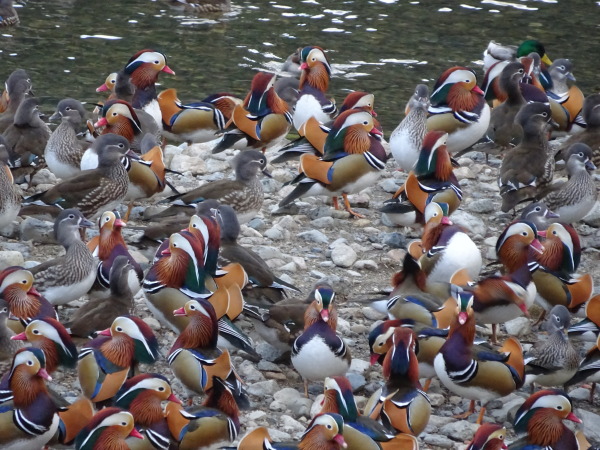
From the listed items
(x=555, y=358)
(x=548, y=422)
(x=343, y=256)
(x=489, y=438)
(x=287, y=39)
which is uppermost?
(x=489, y=438)

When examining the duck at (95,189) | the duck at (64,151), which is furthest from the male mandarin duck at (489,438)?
the duck at (64,151)

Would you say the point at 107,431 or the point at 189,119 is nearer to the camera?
the point at 107,431

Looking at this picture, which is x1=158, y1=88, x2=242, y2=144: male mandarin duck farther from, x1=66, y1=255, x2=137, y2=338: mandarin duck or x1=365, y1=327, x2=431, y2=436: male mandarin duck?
x1=365, y1=327, x2=431, y2=436: male mandarin duck

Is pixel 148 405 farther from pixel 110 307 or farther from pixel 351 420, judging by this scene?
pixel 110 307

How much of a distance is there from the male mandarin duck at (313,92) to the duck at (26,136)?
2.48 metres

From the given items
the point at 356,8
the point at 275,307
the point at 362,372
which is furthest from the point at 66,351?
the point at 356,8

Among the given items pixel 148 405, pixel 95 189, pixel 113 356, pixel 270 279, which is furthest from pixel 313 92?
pixel 148 405

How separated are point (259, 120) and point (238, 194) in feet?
5.99

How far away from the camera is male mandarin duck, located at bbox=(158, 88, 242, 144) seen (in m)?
9.56

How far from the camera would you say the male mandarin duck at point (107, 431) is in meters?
4.68

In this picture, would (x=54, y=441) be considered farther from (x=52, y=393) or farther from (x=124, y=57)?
(x=124, y=57)

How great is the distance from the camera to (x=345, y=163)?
26.8 feet

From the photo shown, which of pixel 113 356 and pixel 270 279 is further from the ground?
pixel 113 356

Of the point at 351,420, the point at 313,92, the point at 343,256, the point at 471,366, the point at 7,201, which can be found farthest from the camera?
the point at 313,92
